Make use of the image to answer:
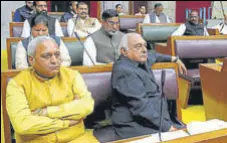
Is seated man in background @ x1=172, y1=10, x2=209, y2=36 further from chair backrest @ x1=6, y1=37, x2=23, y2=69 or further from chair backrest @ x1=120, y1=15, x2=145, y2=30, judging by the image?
chair backrest @ x1=120, y1=15, x2=145, y2=30

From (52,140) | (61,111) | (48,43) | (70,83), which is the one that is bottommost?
(52,140)

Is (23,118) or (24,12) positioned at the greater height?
(24,12)

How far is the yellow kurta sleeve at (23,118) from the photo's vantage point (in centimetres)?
140

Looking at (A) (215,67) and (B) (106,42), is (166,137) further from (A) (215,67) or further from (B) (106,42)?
(B) (106,42)

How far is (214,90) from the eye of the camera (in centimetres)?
192

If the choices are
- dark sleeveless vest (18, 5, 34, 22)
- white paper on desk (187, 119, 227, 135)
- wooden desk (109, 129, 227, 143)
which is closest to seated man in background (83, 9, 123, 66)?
dark sleeveless vest (18, 5, 34, 22)

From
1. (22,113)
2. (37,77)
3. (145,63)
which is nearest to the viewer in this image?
(22,113)

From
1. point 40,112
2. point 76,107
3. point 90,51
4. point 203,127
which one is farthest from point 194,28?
point 203,127

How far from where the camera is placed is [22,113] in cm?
141

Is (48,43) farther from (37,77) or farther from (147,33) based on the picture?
(147,33)

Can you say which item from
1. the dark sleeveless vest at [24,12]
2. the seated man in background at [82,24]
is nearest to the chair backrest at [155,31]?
the seated man in background at [82,24]

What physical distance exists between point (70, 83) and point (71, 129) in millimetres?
200

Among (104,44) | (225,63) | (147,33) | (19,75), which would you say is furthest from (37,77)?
(147,33)

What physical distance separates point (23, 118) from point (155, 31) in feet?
10.3
